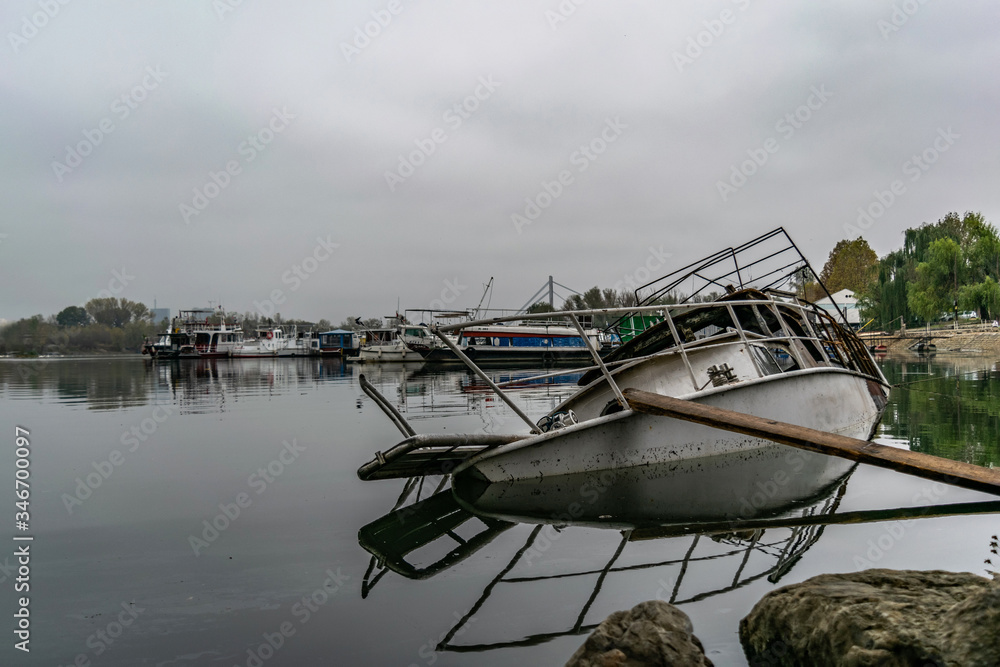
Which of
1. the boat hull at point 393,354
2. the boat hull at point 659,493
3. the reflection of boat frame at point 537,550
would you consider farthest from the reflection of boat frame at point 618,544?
the boat hull at point 393,354

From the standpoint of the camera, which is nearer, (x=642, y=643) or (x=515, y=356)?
(x=642, y=643)

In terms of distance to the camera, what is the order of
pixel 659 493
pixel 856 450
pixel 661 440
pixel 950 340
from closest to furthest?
pixel 856 450 → pixel 659 493 → pixel 661 440 → pixel 950 340

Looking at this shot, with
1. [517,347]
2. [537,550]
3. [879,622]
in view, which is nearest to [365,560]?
[537,550]

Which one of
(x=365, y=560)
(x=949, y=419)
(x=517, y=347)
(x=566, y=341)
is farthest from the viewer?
(x=566, y=341)

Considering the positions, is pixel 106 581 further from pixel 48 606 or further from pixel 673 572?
pixel 673 572

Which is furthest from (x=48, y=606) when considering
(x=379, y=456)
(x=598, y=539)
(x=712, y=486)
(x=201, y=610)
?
(x=712, y=486)

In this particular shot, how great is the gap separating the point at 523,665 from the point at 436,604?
0.98 meters

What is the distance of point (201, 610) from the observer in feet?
13.6

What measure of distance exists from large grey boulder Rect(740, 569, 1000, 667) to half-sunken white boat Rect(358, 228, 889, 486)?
10.7 feet

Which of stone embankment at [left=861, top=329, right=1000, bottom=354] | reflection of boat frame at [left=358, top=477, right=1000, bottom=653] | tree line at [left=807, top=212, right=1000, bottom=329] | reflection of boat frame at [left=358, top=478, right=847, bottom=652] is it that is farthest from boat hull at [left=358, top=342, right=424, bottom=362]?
reflection of boat frame at [left=358, top=478, right=847, bottom=652]

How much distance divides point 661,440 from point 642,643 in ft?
14.7

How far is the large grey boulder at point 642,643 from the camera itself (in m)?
2.99

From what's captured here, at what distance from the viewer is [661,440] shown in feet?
24.2

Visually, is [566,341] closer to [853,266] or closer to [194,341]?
[194,341]
